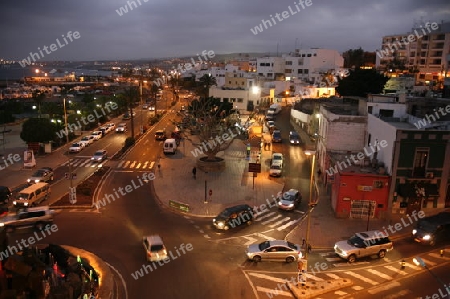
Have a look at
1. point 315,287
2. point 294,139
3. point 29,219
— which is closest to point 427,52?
point 294,139

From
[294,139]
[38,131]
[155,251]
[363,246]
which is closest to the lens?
[155,251]

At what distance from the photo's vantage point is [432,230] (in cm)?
2386

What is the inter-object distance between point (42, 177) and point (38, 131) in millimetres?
13621

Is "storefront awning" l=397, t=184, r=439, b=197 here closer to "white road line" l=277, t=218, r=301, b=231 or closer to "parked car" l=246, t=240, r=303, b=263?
"white road line" l=277, t=218, r=301, b=231

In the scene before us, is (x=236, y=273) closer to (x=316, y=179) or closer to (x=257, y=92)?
(x=316, y=179)

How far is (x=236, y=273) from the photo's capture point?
20.1m

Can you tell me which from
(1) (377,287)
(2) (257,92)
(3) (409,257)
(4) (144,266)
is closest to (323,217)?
(3) (409,257)

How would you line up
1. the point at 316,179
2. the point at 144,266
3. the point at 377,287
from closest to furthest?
the point at 377,287 < the point at 144,266 < the point at 316,179

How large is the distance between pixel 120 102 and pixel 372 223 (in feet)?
223

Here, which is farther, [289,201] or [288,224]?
[289,201]

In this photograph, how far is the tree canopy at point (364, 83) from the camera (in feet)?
184

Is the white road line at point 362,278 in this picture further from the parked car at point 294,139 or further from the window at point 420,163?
the parked car at point 294,139

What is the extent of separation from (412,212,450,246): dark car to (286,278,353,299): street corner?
7.73 m

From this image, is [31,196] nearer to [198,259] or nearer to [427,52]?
[198,259]
